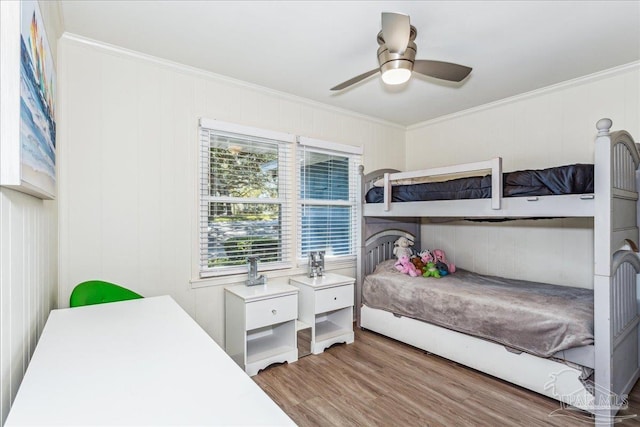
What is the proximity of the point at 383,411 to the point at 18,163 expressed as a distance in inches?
88.2

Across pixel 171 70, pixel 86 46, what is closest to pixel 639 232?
pixel 171 70

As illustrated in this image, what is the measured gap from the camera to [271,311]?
2.68m

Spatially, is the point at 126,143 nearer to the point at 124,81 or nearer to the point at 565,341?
the point at 124,81

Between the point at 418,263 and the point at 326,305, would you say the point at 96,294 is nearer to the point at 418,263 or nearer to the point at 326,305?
the point at 326,305

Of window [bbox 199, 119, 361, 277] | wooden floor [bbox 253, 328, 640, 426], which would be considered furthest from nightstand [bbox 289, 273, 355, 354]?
window [bbox 199, 119, 361, 277]

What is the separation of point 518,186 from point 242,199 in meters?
2.25

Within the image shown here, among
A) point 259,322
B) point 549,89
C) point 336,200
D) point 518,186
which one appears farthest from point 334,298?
point 549,89

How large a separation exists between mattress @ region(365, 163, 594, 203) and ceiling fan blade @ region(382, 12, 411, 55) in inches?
52.9

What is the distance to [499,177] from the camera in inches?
98.3

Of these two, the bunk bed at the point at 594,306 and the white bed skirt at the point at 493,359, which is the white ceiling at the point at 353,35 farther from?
the white bed skirt at the point at 493,359

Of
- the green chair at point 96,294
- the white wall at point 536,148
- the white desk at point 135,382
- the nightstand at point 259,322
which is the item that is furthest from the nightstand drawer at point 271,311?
the white wall at point 536,148

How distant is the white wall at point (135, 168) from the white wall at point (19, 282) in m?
0.60

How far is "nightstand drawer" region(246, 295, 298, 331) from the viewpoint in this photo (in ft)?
8.47

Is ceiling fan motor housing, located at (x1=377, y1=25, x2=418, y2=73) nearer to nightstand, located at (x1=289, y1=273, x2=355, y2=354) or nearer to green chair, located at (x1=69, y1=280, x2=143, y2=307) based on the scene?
nightstand, located at (x1=289, y1=273, x2=355, y2=354)
